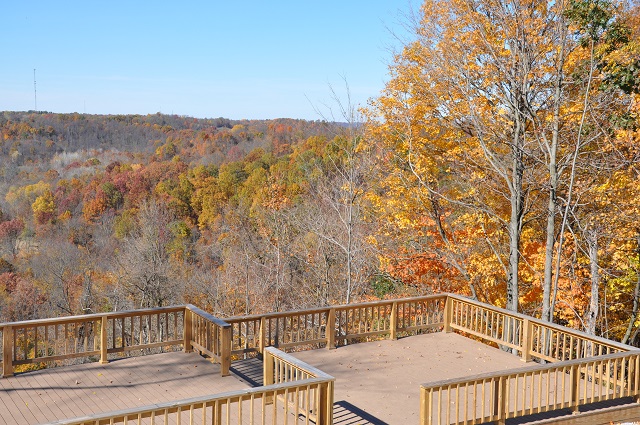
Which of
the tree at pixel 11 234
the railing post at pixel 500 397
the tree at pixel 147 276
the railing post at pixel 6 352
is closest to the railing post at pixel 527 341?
the railing post at pixel 500 397

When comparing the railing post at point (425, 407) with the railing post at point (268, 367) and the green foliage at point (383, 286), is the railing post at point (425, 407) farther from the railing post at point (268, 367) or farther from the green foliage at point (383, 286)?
the green foliage at point (383, 286)

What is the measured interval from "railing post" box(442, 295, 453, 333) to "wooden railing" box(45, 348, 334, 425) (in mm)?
4354

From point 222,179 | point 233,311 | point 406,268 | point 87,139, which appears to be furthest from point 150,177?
point 406,268

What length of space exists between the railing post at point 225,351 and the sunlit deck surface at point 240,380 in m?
0.12

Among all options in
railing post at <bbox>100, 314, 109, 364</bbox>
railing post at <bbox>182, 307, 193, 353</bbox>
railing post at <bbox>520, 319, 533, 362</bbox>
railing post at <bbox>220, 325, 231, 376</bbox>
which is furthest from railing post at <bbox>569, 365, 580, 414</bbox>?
railing post at <bbox>100, 314, 109, 364</bbox>

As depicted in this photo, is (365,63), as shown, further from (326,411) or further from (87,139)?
(87,139)

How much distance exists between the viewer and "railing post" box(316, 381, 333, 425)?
6.39 m

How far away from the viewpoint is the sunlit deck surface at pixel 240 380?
7.24m

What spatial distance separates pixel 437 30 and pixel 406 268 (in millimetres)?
6578

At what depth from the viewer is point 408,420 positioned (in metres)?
7.11

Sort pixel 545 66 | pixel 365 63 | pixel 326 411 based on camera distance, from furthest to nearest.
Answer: pixel 365 63
pixel 545 66
pixel 326 411

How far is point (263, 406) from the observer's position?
236 inches

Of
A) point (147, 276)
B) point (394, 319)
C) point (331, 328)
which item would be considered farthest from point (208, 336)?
point (147, 276)

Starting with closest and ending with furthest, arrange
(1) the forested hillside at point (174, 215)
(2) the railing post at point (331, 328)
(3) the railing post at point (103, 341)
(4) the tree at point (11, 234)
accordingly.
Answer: (3) the railing post at point (103, 341)
(2) the railing post at point (331, 328)
(1) the forested hillside at point (174, 215)
(4) the tree at point (11, 234)
